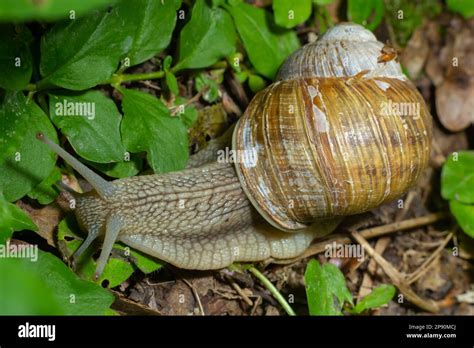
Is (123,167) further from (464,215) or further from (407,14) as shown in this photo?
(407,14)

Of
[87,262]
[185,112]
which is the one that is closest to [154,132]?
[185,112]

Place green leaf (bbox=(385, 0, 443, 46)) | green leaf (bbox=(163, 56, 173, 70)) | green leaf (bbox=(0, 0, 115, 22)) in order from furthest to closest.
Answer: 1. green leaf (bbox=(385, 0, 443, 46))
2. green leaf (bbox=(163, 56, 173, 70))
3. green leaf (bbox=(0, 0, 115, 22))

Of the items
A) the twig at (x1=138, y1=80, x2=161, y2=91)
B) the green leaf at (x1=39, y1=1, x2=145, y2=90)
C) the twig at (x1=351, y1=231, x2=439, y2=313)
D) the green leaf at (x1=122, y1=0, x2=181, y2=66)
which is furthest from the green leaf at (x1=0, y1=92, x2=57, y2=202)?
the twig at (x1=351, y1=231, x2=439, y2=313)

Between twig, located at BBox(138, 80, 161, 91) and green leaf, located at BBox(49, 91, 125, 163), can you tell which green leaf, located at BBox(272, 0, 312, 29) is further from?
green leaf, located at BBox(49, 91, 125, 163)

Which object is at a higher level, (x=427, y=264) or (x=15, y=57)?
(x=15, y=57)

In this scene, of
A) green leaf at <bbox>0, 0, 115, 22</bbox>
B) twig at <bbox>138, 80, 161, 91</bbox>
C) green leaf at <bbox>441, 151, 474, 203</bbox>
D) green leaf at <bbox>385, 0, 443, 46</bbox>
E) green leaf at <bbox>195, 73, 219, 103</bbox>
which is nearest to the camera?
green leaf at <bbox>0, 0, 115, 22</bbox>
